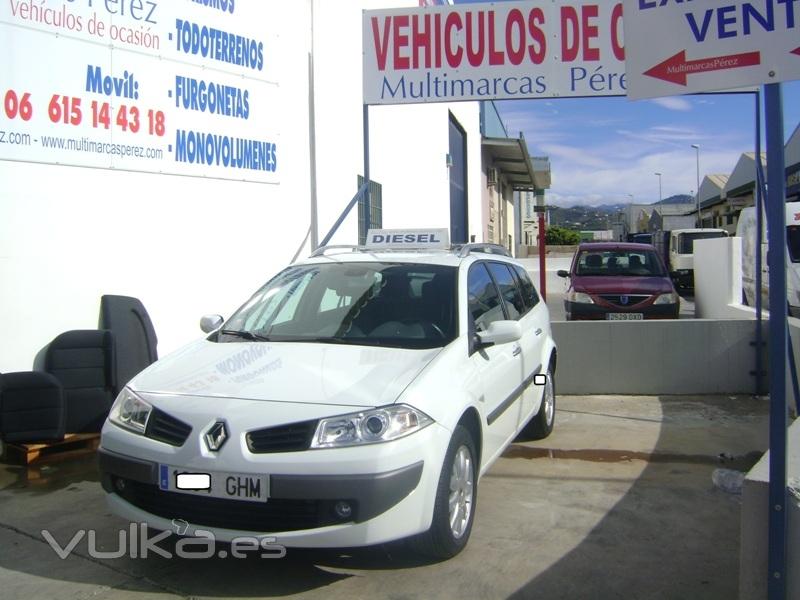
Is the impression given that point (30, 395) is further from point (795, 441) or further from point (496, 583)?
point (795, 441)

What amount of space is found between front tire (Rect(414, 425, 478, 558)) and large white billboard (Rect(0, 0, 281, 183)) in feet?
14.7

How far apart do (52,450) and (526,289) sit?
13.5 ft

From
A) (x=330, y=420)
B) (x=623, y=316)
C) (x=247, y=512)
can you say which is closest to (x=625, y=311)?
(x=623, y=316)

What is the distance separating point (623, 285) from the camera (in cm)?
1134

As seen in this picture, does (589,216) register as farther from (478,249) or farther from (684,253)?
(478,249)

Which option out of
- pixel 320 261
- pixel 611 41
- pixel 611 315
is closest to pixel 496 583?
pixel 320 261

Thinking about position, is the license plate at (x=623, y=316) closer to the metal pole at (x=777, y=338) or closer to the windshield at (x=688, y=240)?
the metal pole at (x=777, y=338)

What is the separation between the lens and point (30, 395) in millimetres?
5660

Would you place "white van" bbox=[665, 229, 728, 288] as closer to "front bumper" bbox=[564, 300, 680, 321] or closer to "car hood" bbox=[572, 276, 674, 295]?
"car hood" bbox=[572, 276, 674, 295]

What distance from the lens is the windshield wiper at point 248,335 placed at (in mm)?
4656

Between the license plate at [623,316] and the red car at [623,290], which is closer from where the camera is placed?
the license plate at [623,316]

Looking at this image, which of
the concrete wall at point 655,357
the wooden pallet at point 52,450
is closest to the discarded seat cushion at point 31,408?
the wooden pallet at point 52,450

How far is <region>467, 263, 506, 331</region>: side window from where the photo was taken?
490cm

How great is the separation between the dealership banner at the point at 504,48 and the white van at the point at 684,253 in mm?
16328
